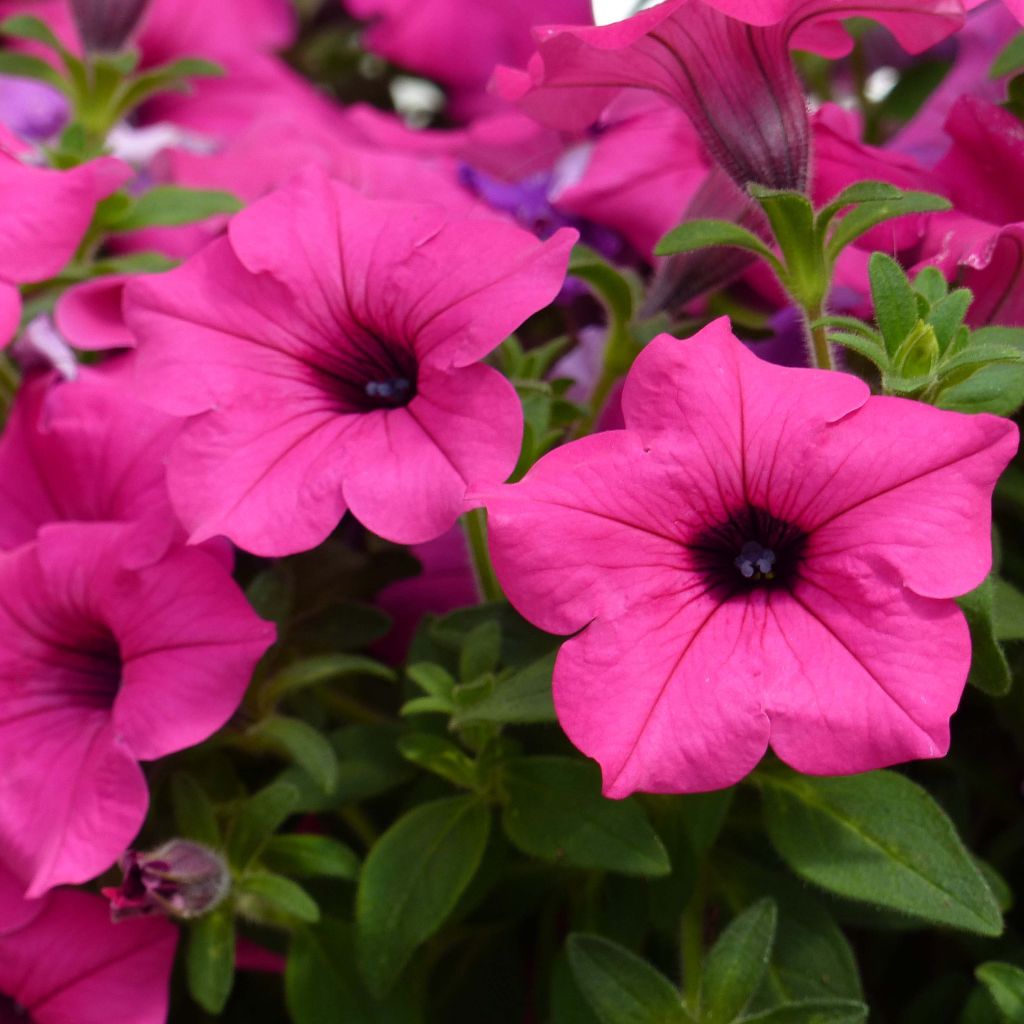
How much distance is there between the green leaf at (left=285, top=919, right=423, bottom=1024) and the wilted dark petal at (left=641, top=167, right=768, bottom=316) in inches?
14.8

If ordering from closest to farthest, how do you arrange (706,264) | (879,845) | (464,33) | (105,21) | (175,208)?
(879,845) < (706,264) < (175,208) < (105,21) < (464,33)

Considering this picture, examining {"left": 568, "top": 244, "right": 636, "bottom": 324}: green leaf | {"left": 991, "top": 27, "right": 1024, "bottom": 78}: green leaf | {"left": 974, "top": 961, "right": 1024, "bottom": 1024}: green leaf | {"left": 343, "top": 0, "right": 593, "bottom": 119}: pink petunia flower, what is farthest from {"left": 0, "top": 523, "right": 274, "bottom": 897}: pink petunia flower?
{"left": 343, "top": 0, "right": 593, "bottom": 119}: pink petunia flower

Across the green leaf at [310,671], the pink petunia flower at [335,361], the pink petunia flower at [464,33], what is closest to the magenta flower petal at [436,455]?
the pink petunia flower at [335,361]

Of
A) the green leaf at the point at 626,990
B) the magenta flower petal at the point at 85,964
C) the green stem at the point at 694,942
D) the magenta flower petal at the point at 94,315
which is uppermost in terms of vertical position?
the magenta flower petal at the point at 94,315

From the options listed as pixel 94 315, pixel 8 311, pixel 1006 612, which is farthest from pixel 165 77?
pixel 1006 612

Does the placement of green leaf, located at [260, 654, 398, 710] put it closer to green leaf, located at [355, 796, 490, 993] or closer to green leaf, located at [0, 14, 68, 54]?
green leaf, located at [355, 796, 490, 993]

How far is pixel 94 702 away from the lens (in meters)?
0.66

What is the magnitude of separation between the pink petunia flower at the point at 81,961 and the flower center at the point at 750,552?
0.34 metres

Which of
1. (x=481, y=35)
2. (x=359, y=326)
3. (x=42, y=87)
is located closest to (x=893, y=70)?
(x=481, y=35)

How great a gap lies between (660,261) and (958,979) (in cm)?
43

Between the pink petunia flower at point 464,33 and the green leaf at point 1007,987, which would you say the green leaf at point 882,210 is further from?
the pink petunia flower at point 464,33

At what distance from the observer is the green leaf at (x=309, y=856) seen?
65 cm

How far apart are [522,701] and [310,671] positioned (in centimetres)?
14

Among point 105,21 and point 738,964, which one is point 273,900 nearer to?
point 738,964
